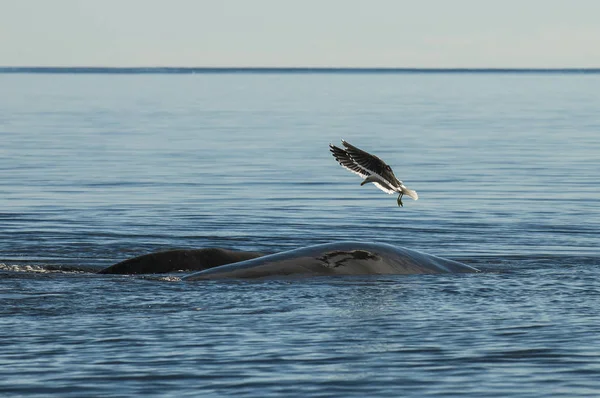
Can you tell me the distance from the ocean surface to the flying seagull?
4.13 ft

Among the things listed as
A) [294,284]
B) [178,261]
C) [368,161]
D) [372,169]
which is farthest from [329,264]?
[178,261]

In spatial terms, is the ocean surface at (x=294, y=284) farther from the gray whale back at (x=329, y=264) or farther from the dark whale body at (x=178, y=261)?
the dark whale body at (x=178, y=261)

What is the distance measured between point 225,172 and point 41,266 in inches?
887

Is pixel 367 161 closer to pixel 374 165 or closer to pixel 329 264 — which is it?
pixel 374 165

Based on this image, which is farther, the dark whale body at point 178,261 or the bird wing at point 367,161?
the dark whale body at point 178,261

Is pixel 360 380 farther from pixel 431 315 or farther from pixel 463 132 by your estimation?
pixel 463 132

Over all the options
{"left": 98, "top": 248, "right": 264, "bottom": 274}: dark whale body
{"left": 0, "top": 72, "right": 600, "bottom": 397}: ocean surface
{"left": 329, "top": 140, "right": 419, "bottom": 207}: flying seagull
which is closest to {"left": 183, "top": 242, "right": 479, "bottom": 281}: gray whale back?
{"left": 0, "top": 72, "right": 600, "bottom": 397}: ocean surface

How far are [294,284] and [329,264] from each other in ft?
2.77

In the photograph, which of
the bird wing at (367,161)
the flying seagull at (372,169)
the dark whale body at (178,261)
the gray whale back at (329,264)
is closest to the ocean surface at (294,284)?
the gray whale back at (329,264)

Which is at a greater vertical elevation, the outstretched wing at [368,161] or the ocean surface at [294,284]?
the outstretched wing at [368,161]

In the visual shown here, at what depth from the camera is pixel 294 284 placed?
17.8 metres

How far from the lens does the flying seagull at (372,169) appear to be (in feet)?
60.7

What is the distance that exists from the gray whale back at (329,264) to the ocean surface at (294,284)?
306 mm

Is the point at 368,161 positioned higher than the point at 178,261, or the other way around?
the point at 368,161
